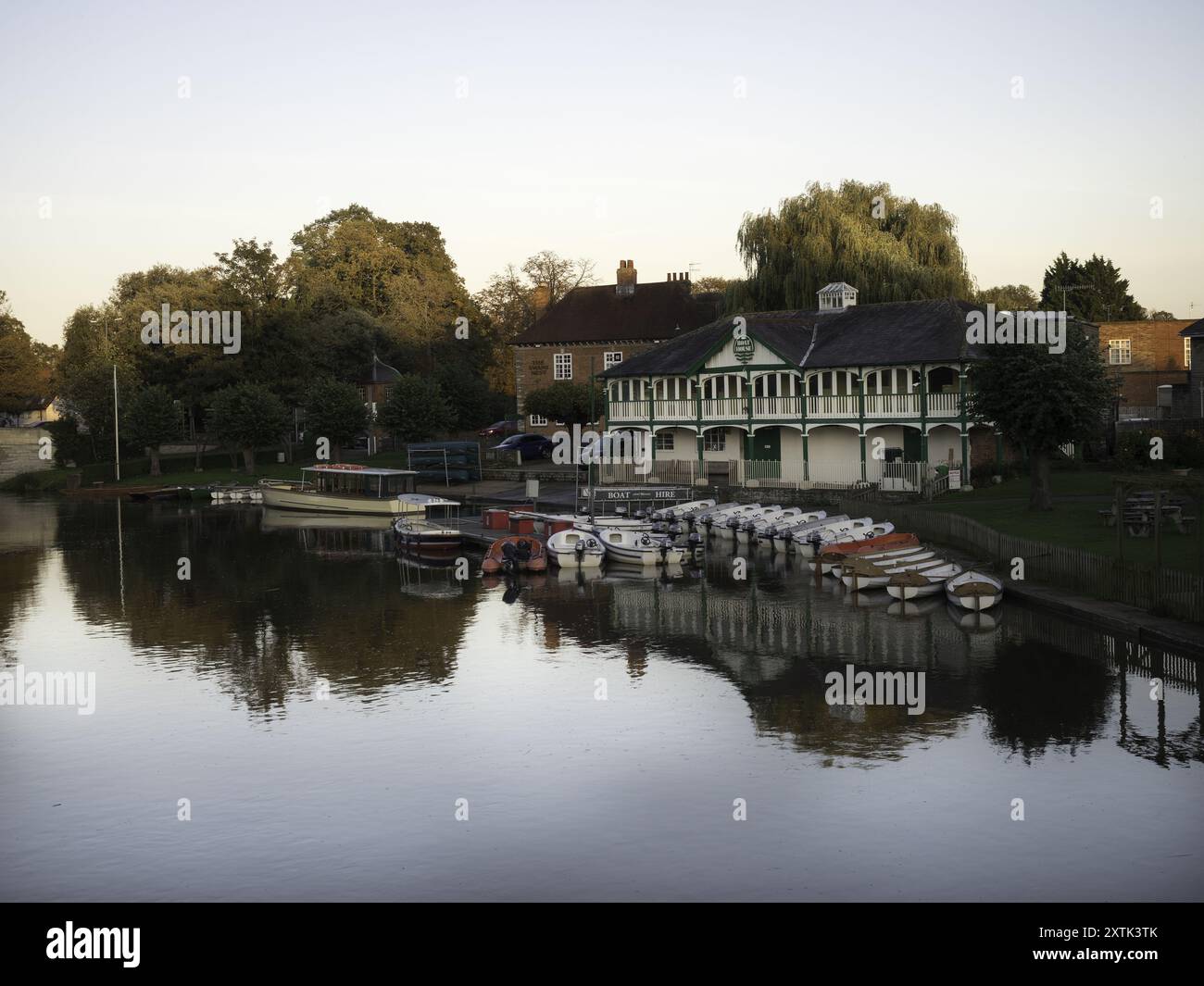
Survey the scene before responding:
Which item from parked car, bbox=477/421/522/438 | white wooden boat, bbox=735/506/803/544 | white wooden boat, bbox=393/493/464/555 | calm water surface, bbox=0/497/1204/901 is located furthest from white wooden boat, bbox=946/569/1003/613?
parked car, bbox=477/421/522/438

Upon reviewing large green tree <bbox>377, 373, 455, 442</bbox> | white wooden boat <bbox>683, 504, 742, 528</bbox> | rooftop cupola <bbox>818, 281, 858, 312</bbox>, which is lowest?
white wooden boat <bbox>683, 504, 742, 528</bbox>

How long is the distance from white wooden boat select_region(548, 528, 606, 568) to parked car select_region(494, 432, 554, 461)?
3918 cm

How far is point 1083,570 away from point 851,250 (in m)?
44.7

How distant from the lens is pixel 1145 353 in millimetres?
87625

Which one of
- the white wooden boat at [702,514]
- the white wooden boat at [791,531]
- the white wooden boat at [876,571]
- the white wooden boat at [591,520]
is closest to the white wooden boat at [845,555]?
the white wooden boat at [876,571]

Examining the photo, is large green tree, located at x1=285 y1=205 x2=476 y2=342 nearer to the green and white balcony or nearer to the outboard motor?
the green and white balcony

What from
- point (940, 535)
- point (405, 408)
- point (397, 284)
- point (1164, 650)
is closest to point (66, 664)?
point (1164, 650)

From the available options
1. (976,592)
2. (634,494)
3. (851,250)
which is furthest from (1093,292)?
(976,592)

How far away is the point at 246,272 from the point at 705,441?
4939cm

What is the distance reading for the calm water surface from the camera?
17734mm

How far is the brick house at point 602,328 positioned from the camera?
90.4m

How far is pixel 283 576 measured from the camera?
49531 mm

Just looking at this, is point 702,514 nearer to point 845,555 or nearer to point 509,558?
point 509,558

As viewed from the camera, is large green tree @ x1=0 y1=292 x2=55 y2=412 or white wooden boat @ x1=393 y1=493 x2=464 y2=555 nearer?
white wooden boat @ x1=393 y1=493 x2=464 y2=555
